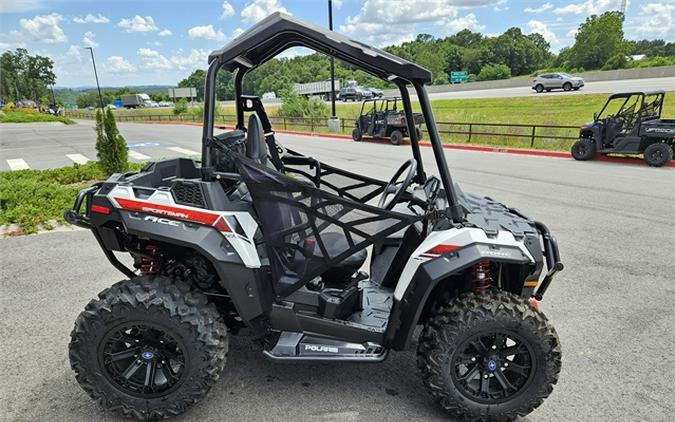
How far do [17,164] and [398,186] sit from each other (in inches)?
585

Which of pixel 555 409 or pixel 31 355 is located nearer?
pixel 555 409

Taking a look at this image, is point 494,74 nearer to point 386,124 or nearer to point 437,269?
point 386,124

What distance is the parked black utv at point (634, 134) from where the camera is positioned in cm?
1197

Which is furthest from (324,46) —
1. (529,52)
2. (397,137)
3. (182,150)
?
(529,52)

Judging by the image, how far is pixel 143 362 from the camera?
2.62 meters

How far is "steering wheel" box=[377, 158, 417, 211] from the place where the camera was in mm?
2718

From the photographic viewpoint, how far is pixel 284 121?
2895cm

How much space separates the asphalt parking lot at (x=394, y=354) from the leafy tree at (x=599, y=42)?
71.5 metres

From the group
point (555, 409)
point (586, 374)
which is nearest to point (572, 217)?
point (586, 374)

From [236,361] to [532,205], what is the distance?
21.7 feet

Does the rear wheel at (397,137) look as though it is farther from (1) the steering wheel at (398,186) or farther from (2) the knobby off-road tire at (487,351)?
(2) the knobby off-road tire at (487,351)

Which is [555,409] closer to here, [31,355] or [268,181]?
[268,181]

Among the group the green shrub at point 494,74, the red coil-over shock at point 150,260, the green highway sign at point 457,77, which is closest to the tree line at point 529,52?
the green shrub at point 494,74

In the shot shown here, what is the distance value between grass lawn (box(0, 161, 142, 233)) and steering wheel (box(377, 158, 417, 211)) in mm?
5537
